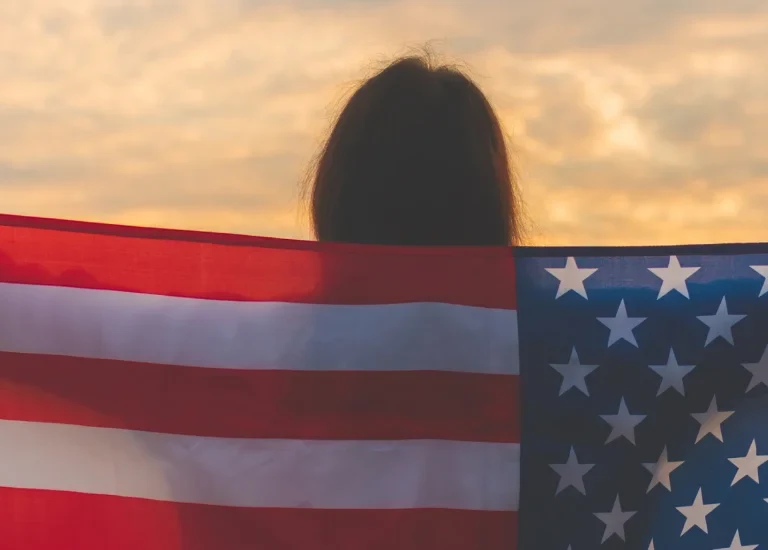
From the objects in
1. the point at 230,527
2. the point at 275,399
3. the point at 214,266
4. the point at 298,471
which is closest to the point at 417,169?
the point at 214,266

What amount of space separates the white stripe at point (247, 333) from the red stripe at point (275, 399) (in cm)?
3

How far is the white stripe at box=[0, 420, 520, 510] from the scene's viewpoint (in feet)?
9.14

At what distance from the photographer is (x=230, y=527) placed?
2.78 m

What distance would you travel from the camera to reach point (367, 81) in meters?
3.04

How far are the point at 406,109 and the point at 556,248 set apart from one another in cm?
65

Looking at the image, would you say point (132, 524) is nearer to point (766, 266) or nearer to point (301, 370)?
point (301, 370)

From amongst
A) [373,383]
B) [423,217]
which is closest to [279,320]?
[373,383]

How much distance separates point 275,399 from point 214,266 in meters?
0.46

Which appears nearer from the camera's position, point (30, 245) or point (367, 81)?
point (30, 245)

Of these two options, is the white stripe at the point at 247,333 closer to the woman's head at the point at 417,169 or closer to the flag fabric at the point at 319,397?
the flag fabric at the point at 319,397

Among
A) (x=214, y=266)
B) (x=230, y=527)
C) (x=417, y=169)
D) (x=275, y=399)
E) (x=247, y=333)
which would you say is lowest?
(x=230, y=527)

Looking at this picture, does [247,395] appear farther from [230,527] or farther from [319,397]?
[230,527]

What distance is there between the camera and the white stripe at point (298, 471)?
279 centimetres

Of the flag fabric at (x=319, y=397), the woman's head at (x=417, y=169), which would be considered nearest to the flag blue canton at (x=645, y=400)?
the flag fabric at (x=319, y=397)
